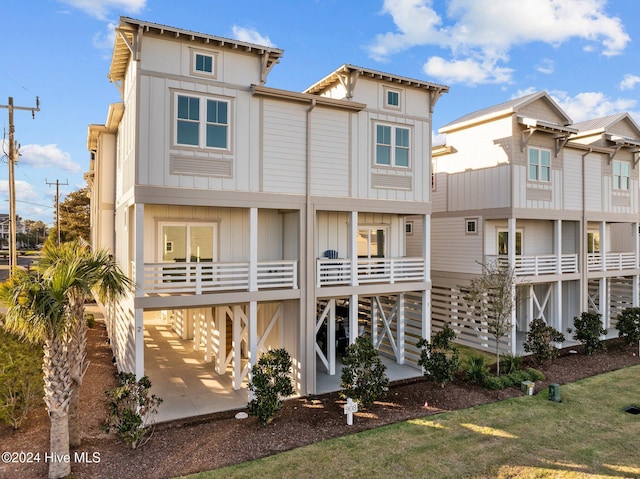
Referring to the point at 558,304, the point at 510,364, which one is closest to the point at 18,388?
the point at 510,364

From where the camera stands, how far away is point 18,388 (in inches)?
387

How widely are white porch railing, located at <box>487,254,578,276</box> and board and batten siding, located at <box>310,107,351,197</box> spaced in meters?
8.30

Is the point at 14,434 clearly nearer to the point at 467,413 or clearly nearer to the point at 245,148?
the point at 245,148

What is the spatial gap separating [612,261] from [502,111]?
10856mm

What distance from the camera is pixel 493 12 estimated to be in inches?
661

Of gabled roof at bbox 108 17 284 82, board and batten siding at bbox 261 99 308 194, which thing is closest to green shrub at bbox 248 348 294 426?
board and batten siding at bbox 261 99 308 194

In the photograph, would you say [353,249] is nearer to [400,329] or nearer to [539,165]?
[400,329]

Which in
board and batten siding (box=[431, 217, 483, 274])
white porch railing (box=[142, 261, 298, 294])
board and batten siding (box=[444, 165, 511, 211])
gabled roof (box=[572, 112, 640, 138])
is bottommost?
white porch railing (box=[142, 261, 298, 294])

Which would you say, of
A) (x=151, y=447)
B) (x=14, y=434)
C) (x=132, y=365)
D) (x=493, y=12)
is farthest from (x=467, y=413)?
(x=493, y=12)

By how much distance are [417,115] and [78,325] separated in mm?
12466

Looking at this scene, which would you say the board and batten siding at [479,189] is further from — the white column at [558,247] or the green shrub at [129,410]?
the green shrub at [129,410]

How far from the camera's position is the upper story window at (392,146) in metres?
14.4

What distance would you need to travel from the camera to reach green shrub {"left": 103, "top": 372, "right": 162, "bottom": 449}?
876 cm

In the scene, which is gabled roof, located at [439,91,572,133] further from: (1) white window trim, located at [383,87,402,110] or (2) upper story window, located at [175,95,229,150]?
(2) upper story window, located at [175,95,229,150]
